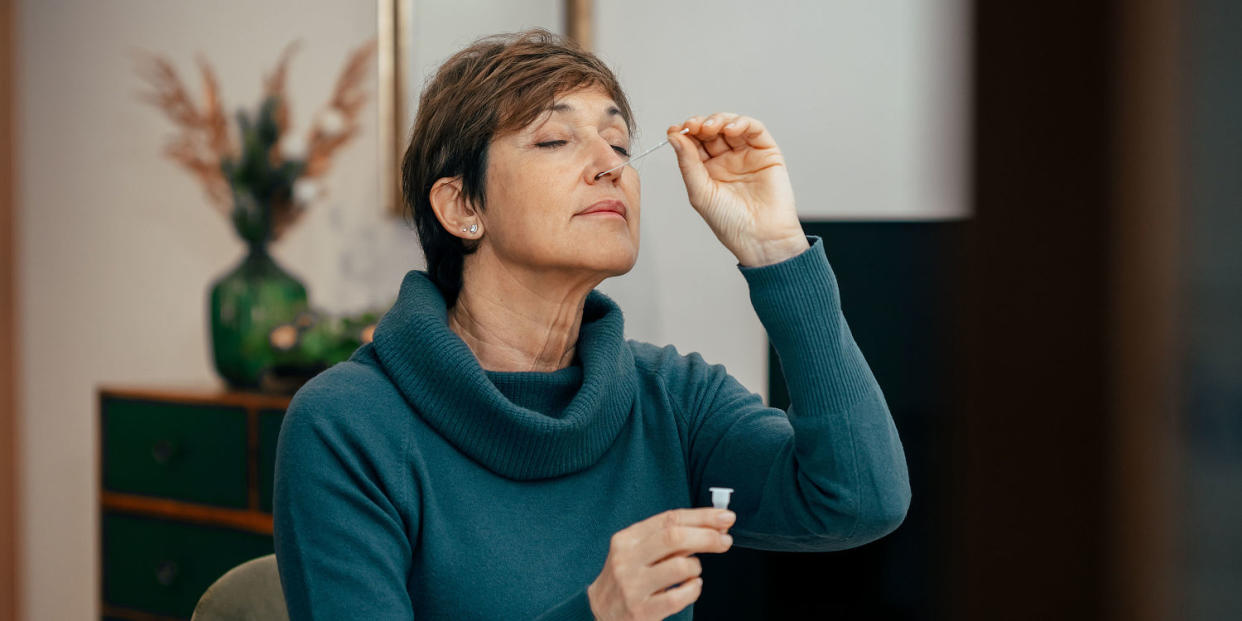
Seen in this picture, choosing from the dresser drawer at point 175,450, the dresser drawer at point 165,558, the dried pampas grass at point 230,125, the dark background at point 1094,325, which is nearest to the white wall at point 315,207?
the dried pampas grass at point 230,125

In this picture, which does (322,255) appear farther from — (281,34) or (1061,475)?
(1061,475)

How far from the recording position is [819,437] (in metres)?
1.12

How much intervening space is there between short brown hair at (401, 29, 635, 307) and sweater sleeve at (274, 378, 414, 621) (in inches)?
11.2

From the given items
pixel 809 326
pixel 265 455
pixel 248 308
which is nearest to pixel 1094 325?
pixel 809 326

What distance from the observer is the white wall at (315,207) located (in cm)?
200

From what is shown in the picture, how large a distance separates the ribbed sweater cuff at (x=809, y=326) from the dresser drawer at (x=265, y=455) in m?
1.48

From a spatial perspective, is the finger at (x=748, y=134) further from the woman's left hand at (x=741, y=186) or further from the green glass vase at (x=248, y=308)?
the green glass vase at (x=248, y=308)

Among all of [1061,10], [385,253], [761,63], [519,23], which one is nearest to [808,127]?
[761,63]

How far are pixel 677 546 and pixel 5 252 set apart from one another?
122 inches

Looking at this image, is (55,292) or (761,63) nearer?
(761,63)

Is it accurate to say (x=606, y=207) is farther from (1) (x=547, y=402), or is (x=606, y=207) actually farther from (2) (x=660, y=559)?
(2) (x=660, y=559)

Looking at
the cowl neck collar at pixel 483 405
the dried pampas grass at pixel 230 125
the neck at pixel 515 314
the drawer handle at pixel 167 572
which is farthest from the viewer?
the dried pampas grass at pixel 230 125

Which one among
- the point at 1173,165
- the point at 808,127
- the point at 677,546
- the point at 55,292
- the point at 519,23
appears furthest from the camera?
the point at 55,292

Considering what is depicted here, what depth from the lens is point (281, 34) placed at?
2795 millimetres
